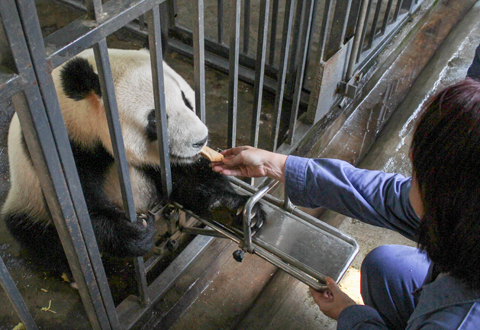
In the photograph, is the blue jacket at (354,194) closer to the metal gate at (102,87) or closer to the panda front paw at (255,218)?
the panda front paw at (255,218)

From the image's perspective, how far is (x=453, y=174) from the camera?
3.05 ft

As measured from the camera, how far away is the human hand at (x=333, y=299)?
137 centimetres

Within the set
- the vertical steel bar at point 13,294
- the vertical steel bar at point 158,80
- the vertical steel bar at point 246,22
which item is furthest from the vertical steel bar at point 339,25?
the vertical steel bar at point 13,294

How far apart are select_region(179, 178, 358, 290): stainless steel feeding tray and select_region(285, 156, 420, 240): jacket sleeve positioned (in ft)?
0.30

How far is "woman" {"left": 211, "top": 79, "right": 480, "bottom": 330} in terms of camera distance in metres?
0.93

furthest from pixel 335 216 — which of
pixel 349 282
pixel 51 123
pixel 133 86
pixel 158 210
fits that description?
pixel 51 123

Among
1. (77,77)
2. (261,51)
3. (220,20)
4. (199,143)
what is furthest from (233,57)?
(220,20)

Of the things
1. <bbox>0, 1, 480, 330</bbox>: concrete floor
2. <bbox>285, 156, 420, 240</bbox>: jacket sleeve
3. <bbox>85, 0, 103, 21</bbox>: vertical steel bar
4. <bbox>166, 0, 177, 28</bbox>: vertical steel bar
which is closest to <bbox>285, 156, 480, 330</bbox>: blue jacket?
<bbox>285, 156, 420, 240</bbox>: jacket sleeve

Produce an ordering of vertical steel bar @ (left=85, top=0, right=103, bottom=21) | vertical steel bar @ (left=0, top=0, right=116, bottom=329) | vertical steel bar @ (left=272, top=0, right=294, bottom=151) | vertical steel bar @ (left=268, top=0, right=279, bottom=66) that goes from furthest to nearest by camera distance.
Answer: vertical steel bar @ (left=268, top=0, right=279, bottom=66) → vertical steel bar @ (left=272, top=0, right=294, bottom=151) → vertical steel bar @ (left=85, top=0, right=103, bottom=21) → vertical steel bar @ (left=0, top=0, right=116, bottom=329)

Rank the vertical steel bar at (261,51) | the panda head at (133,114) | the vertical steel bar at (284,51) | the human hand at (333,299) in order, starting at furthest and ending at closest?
the vertical steel bar at (284,51) → the vertical steel bar at (261,51) → the panda head at (133,114) → the human hand at (333,299)

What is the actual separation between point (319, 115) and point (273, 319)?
1.29m

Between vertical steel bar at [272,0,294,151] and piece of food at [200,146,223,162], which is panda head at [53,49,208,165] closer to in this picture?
piece of food at [200,146,223,162]

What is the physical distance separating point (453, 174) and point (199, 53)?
2.64 feet

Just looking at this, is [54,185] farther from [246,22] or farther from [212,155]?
[246,22]
